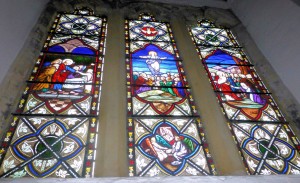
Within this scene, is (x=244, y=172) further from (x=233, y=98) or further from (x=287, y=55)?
(x=287, y=55)

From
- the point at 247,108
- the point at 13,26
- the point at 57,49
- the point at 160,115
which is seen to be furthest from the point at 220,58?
the point at 13,26

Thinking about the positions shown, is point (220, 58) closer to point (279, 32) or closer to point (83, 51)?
point (279, 32)

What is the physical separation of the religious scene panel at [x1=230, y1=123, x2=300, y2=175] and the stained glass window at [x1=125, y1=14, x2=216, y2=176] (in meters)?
0.43

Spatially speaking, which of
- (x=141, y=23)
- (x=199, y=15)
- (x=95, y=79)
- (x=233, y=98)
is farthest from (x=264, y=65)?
(x=95, y=79)

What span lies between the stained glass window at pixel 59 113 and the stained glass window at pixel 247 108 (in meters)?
1.51

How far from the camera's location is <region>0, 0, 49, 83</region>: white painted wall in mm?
3486

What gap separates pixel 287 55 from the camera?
4.21 meters

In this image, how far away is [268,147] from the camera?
3287mm

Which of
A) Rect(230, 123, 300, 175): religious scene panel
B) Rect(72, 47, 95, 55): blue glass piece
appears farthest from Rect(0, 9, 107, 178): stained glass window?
Rect(230, 123, 300, 175): religious scene panel

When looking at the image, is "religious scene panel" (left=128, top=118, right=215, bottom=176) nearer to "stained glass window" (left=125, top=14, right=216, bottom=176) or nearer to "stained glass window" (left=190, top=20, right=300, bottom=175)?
"stained glass window" (left=125, top=14, right=216, bottom=176)

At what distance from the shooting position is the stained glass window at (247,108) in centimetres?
314

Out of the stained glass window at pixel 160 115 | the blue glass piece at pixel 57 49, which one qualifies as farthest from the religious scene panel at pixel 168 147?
the blue glass piece at pixel 57 49

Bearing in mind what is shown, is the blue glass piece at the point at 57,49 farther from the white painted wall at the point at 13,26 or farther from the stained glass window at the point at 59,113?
the white painted wall at the point at 13,26

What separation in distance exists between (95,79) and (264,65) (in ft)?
7.96
